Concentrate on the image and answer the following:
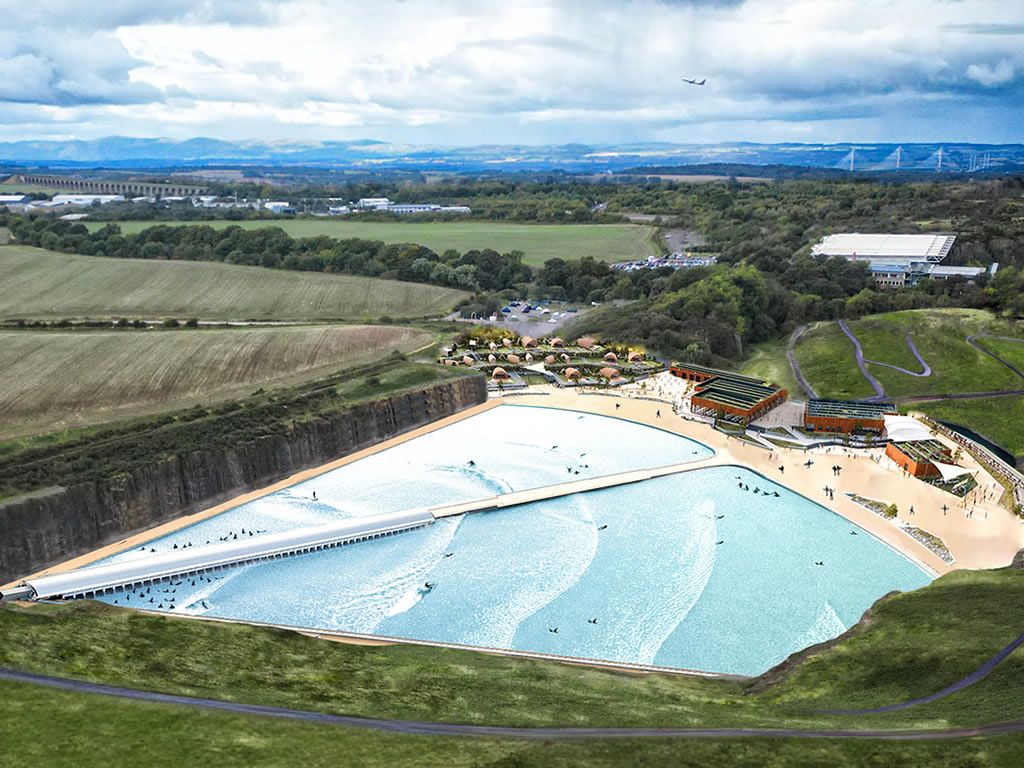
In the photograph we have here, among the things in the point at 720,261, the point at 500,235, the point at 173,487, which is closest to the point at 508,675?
the point at 173,487

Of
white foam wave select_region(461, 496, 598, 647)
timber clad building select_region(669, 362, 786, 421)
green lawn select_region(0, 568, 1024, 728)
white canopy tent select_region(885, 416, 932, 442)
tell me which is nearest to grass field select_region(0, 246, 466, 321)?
timber clad building select_region(669, 362, 786, 421)

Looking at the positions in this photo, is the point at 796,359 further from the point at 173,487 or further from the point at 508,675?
the point at 508,675

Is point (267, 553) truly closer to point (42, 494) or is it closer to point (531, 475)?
point (42, 494)

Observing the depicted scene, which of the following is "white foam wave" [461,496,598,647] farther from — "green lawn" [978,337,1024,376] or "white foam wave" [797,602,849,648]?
"green lawn" [978,337,1024,376]

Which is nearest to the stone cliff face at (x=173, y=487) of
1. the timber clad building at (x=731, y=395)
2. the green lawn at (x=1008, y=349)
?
the timber clad building at (x=731, y=395)

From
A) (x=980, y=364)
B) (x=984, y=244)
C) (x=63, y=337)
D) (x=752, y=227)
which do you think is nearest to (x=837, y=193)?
(x=752, y=227)
